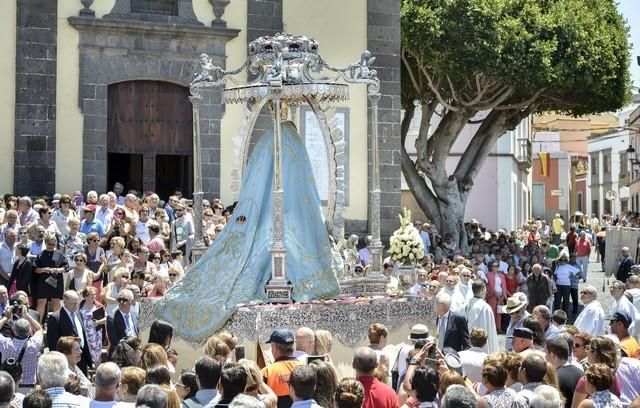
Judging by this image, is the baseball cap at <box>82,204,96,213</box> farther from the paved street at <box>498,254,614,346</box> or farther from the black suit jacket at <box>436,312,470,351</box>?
the black suit jacket at <box>436,312,470,351</box>

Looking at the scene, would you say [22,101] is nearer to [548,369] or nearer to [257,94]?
[257,94]

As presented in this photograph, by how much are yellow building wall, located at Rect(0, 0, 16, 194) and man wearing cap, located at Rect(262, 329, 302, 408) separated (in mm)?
12439

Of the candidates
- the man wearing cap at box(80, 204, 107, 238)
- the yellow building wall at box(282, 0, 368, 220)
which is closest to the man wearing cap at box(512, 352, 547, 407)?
the man wearing cap at box(80, 204, 107, 238)

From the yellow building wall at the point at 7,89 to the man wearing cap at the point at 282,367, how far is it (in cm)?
1244

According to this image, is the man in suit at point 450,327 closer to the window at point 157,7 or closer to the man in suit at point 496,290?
the man in suit at point 496,290

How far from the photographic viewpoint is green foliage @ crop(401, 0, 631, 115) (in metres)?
26.5

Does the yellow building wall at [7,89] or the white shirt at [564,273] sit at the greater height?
the yellow building wall at [7,89]

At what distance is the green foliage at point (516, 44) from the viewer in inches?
1043

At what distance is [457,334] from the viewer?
12234 millimetres

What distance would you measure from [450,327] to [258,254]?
2142 millimetres

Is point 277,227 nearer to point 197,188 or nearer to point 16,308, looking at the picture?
point 197,188

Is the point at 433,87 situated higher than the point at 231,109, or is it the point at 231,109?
the point at 433,87

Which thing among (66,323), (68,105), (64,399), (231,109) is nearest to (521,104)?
(231,109)

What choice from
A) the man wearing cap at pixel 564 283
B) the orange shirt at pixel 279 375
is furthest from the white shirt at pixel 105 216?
the orange shirt at pixel 279 375
